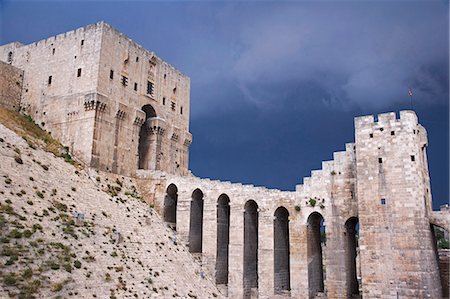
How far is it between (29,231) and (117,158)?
53.9 feet

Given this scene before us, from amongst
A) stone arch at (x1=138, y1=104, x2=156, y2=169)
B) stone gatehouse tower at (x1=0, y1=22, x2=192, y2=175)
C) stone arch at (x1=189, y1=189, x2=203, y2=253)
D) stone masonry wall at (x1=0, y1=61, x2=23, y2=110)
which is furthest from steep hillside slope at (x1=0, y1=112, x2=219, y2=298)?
stone masonry wall at (x1=0, y1=61, x2=23, y2=110)

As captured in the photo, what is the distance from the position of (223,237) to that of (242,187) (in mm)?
4953

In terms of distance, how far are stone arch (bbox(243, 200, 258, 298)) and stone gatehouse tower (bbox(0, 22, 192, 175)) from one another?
455 inches

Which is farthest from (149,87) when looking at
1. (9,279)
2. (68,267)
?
(9,279)

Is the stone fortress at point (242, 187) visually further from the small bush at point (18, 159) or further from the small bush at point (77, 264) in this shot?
the small bush at point (77, 264)

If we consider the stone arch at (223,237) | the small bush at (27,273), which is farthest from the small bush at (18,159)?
the stone arch at (223,237)

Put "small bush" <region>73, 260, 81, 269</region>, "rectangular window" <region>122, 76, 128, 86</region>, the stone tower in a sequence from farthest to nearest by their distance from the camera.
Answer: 1. "rectangular window" <region>122, 76, 128, 86</region>
2. the stone tower
3. "small bush" <region>73, 260, 81, 269</region>

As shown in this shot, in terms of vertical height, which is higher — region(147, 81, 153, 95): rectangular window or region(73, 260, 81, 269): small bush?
region(147, 81, 153, 95): rectangular window

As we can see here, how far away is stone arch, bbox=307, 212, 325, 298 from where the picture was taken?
93.2 feet

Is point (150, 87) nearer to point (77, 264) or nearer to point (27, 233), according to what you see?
point (27, 233)

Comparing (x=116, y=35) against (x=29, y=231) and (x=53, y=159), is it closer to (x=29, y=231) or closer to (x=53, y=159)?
(x=53, y=159)

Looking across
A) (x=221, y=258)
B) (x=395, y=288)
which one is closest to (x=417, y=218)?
(x=395, y=288)

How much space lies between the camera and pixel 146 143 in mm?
41375

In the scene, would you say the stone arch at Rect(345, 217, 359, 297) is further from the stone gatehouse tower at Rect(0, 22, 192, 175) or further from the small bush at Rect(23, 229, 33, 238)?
the stone gatehouse tower at Rect(0, 22, 192, 175)
